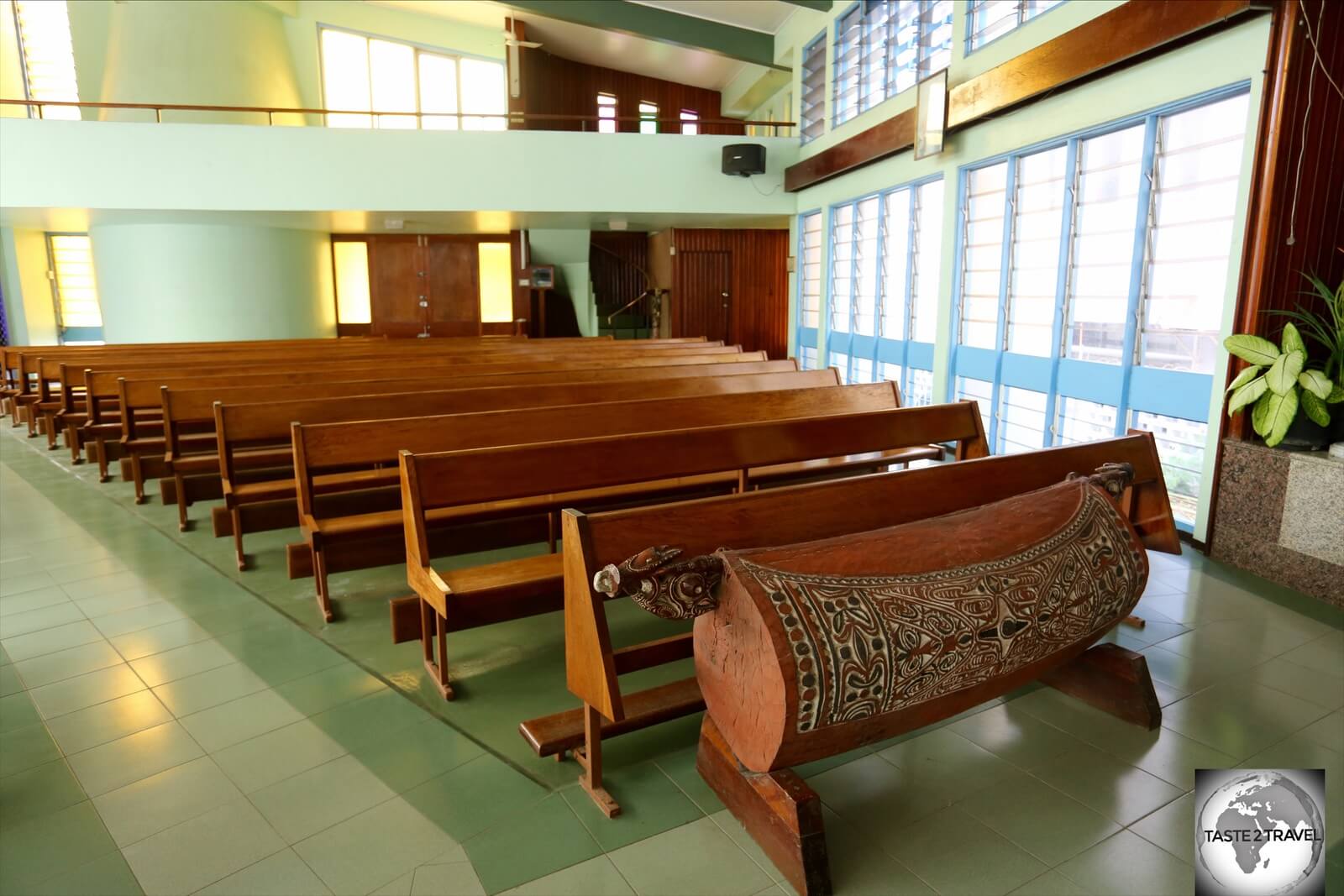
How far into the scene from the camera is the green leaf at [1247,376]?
3.32 meters

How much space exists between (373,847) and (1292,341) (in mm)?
3560

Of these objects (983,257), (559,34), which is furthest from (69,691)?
(559,34)

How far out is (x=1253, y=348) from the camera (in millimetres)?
3291

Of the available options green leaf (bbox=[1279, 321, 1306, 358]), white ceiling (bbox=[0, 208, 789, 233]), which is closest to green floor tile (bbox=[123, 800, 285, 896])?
green leaf (bbox=[1279, 321, 1306, 358])

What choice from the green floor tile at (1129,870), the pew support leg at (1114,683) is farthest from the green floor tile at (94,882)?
the pew support leg at (1114,683)

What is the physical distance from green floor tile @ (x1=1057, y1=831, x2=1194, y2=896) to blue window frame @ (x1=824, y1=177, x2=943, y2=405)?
5020 millimetres

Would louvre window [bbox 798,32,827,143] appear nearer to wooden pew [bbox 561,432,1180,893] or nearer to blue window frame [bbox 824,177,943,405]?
blue window frame [bbox 824,177,943,405]

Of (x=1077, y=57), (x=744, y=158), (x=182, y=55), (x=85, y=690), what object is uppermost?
(x=182, y=55)

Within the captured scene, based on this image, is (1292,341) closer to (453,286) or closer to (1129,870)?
(1129,870)

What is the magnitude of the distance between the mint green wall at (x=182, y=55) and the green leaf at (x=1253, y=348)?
1076cm

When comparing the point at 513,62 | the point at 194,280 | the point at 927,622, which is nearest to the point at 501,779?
the point at 927,622

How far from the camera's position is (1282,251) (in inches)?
135

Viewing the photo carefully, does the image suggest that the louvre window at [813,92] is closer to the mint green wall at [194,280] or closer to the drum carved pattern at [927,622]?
the mint green wall at [194,280]

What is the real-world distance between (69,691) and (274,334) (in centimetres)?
840
